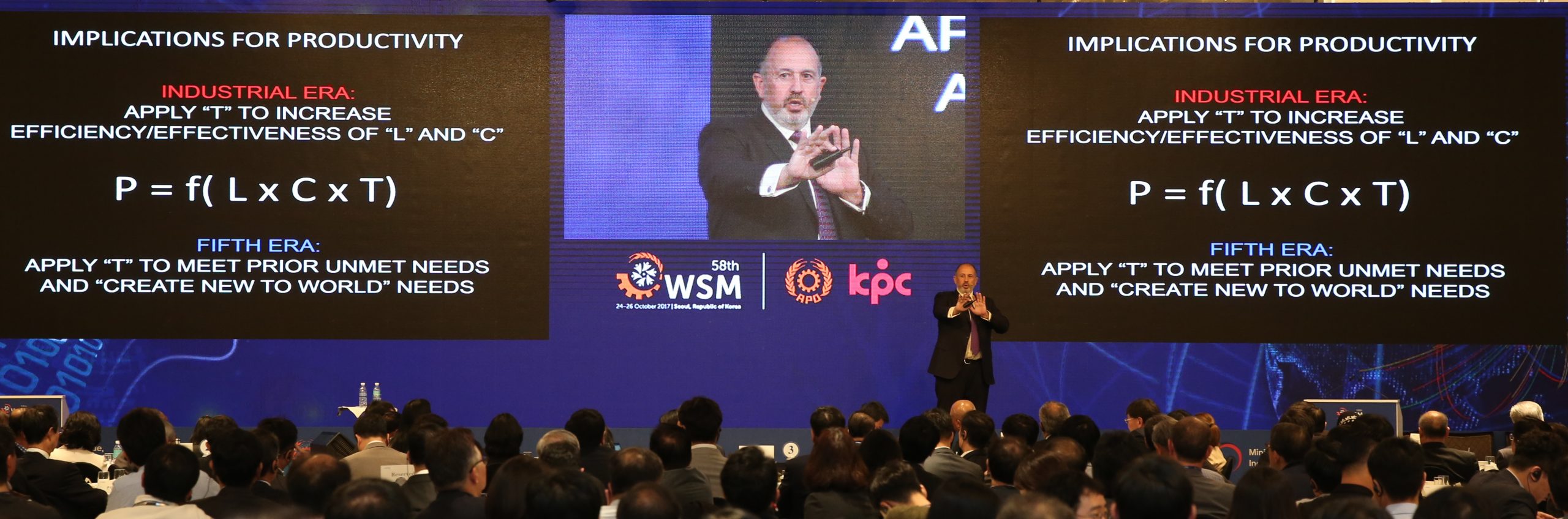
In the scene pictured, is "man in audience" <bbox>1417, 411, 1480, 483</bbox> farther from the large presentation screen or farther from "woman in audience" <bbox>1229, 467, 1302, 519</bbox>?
the large presentation screen

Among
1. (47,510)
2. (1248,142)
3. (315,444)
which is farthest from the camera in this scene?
(1248,142)

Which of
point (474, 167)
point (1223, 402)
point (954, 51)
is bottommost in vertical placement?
point (1223, 402)

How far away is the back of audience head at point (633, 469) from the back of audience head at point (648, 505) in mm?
914

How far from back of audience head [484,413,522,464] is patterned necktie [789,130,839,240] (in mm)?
4291

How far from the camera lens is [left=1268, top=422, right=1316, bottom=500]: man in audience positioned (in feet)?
17.9

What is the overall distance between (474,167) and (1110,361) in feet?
13.5

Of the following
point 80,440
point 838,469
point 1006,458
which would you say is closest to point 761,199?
point 80,440

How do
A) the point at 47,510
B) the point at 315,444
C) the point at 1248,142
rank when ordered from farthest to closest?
the point at 1248,142 < the point at 315,444 < the point at 47,510

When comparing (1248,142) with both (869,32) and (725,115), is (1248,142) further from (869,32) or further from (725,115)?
(725,115)

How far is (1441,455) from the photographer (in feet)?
20.8

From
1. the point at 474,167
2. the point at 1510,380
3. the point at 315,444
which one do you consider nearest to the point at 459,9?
the point at 474,167

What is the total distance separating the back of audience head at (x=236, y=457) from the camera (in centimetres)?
449

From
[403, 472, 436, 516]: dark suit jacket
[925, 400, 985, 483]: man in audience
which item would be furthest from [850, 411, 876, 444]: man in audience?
[403, 472, 436, 516]: dark suit jacket

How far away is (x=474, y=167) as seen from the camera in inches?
376
